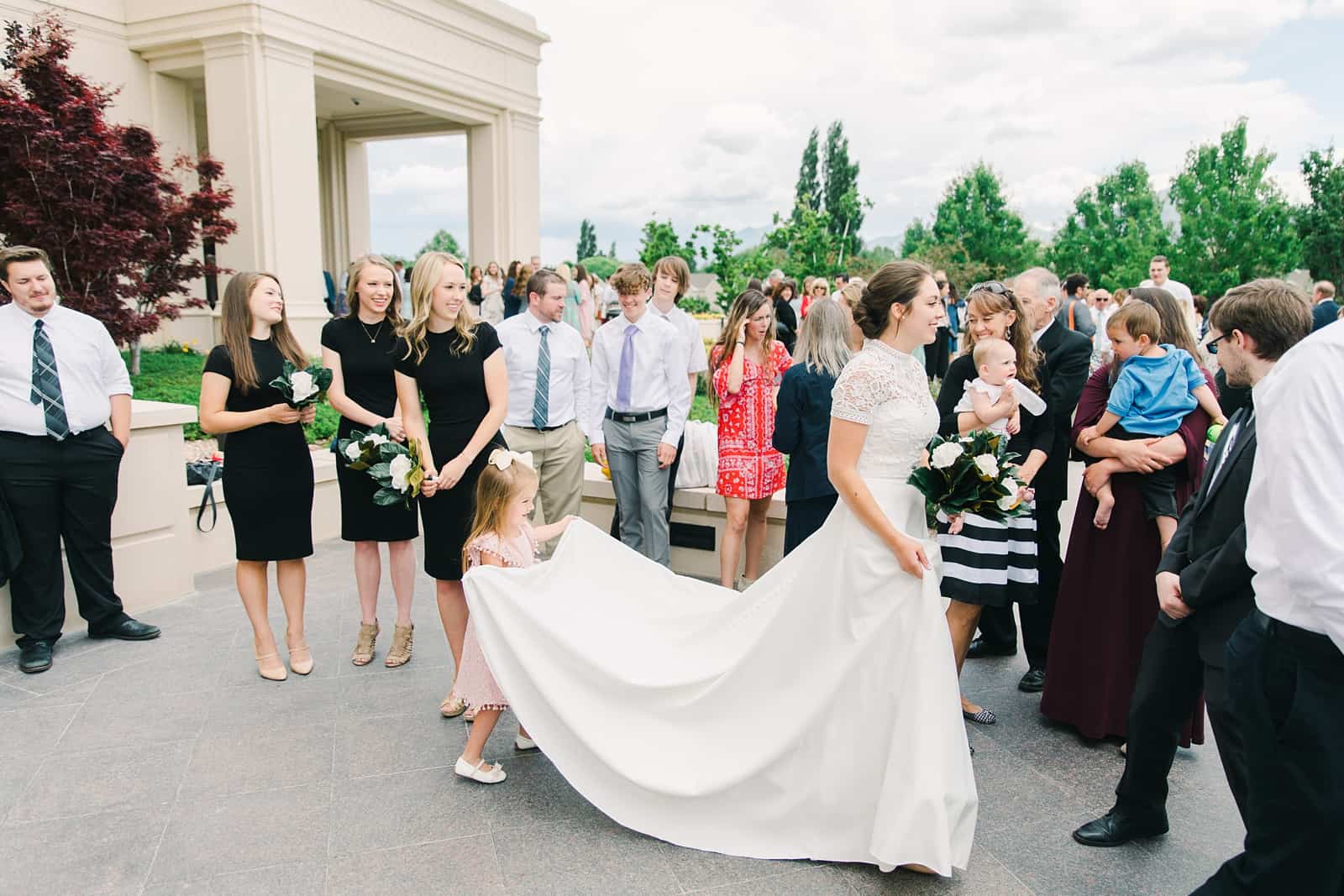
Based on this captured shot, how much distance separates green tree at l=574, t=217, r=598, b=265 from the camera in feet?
309

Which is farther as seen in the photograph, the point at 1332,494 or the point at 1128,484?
the point at 1128,484

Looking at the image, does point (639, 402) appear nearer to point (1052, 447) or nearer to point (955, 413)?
point (955, 413)

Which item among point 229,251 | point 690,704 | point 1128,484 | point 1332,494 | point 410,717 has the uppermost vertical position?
point 229,251

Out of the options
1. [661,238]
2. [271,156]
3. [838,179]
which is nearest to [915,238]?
[838,179]

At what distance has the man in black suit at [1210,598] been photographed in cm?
283

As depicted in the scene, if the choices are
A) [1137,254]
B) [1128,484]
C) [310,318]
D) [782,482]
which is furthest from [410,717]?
[1137,254]

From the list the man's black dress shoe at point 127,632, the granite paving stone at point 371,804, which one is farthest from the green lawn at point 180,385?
the granite paving stone at point 371,804

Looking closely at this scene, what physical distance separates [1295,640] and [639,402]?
4384mm

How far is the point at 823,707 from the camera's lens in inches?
131

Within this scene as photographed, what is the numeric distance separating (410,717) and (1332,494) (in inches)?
161

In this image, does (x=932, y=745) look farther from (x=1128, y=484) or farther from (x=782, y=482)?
(x=782, y=482)

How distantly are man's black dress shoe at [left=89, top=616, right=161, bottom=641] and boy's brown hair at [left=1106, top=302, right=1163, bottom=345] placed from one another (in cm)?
595

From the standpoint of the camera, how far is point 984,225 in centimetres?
5378

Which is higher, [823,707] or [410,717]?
[823,707]
